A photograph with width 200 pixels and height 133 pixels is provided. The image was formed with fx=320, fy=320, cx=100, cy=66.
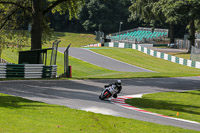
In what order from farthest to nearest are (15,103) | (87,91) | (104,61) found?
1. (104,61)
2. (87,91)
3. (15,103)

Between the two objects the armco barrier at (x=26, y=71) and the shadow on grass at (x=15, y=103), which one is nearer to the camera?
the shadow on grass at (x=15, y=103)

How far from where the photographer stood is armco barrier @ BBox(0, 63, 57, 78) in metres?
22.0

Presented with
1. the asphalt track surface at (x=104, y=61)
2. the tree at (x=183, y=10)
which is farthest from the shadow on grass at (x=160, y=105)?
the tree at (x=183, y=10)

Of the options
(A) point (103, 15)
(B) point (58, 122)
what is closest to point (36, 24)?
(B) point (58, 122)

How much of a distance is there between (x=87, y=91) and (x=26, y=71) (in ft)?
18.3

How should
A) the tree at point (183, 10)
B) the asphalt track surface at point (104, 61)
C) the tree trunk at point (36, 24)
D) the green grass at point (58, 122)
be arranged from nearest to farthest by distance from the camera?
the green grass at point (58, 122)
the tree trunk at point (36, 24)
the asphalt track surface at point (104, 61)
the tree at point (183, 10)

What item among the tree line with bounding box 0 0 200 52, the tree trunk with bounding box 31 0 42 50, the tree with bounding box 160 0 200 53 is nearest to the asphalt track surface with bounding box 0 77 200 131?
the tree trunk with bounding box 31 0 42 50

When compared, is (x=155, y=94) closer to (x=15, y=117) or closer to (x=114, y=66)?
(x=15, y=117)

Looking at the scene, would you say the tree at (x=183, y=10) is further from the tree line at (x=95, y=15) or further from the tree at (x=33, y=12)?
the tree at (x=33, y=12)

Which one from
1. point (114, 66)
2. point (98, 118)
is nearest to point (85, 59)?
point (114, 66)

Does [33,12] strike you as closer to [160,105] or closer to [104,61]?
[160,105]

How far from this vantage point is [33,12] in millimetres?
27016

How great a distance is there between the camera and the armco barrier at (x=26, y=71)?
22.0 metres

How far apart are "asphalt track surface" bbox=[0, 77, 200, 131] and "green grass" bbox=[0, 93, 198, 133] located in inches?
61.7
